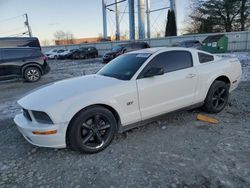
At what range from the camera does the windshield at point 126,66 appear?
13.1 ft

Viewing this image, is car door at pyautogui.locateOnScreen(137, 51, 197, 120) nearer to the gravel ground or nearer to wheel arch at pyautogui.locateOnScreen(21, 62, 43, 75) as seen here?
the gravel ground

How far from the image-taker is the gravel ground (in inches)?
113

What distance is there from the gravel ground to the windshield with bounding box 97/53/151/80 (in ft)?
3.59

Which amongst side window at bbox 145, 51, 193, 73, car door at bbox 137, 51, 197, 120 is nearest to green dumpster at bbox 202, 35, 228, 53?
side window at bbox 145, 51, 193, 73

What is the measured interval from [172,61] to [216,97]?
4.65 feet

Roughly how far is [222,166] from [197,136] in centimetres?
95

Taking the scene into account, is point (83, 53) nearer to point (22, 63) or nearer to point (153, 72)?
point (22, 63)

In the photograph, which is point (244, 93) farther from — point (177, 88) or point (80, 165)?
point (80, 165)

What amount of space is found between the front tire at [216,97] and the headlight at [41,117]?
10.5ft

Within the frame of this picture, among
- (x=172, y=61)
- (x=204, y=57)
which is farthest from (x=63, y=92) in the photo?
(x=204, y=57)

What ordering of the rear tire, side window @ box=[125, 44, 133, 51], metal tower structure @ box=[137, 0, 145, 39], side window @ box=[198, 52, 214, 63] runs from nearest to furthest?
side window @ box=[198, 52, 214, 63], the rear tire, side window @ box=[125, 44, 133, 51], metal tower structure @ box=[137, 0, 145, 39]

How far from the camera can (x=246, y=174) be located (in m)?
2.85

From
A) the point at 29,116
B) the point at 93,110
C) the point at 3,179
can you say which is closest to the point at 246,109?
the point at 93,110

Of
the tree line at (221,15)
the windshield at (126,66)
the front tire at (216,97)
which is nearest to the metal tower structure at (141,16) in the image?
the tree line at (221,15)
